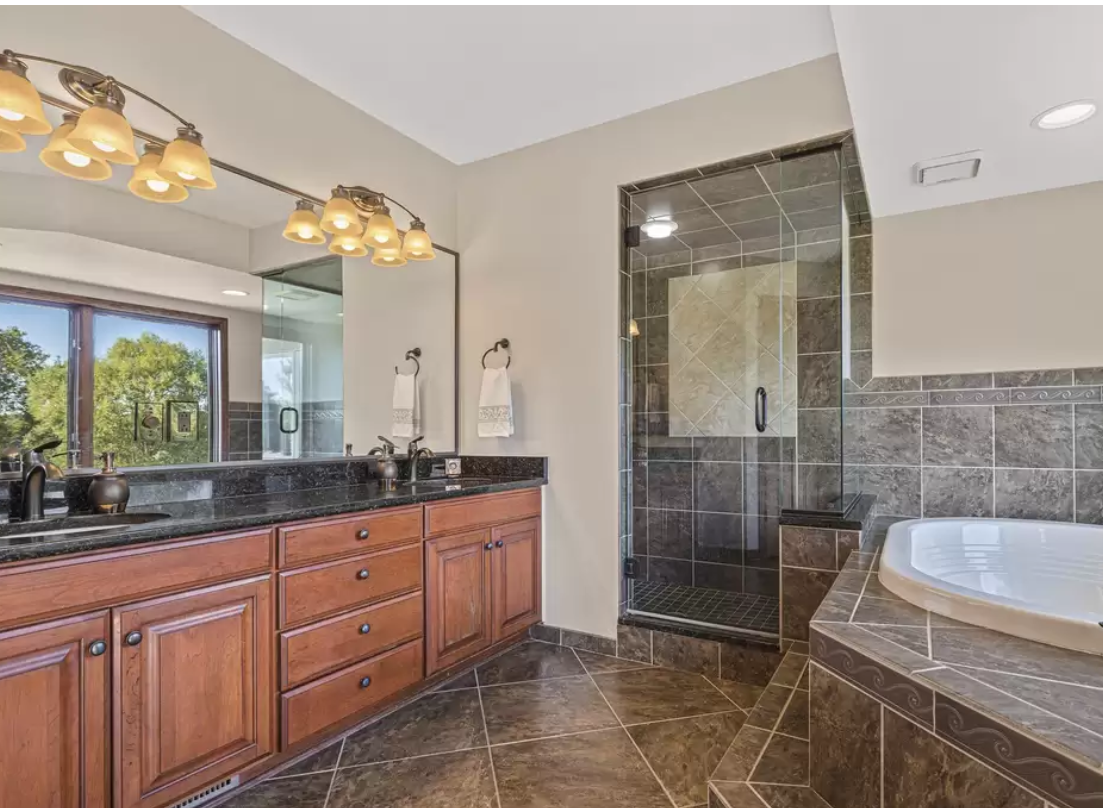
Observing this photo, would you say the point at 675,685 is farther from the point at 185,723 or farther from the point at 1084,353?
Result: the point at 1084,353

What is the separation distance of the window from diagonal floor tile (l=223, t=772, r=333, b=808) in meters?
1.09

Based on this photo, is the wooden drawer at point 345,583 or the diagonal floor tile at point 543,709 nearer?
the wooden drawer at point 345,583

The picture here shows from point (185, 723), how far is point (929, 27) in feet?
8.81

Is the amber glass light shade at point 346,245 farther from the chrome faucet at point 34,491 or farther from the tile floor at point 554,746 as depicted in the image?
the tile floor at point 554,746

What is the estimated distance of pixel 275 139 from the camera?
244 centimetres

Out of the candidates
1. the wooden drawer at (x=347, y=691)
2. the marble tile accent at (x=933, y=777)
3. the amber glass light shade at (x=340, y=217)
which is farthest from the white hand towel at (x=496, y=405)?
the marble tile accent at (x=933, y=777)

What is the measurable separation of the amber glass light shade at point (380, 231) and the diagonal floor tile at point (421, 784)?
2019 millimetres

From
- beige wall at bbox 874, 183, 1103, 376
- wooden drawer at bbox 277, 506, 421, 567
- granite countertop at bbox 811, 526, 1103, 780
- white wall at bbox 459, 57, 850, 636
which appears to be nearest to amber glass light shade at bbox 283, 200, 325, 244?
white wall at bbox 459, 57, 850, 636

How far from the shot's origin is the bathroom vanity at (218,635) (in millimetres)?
1301

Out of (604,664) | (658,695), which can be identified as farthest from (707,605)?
(658,695)

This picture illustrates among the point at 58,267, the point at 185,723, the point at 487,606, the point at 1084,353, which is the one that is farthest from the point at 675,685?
the point at 58,267

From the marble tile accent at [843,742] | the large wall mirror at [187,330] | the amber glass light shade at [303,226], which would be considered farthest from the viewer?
the amber glass light shade at [303,226]

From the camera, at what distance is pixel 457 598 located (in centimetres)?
245

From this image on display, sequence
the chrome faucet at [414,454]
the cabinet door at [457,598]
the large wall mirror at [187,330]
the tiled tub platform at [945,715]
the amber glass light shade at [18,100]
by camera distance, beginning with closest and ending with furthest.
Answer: the tiled tub platform at [945,715] < the amber glass light shade at [18,100] < the large wall mirror at [187,330] < the cabinet door at [457,598] < the chrome faucet at [414,454]
